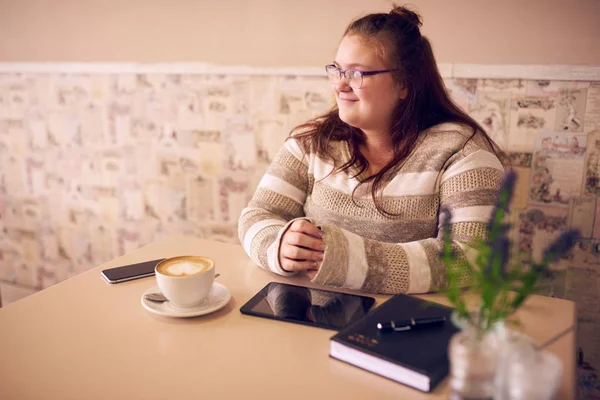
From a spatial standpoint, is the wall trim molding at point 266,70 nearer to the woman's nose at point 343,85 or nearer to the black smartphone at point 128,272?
the woman's nose at point 343,85

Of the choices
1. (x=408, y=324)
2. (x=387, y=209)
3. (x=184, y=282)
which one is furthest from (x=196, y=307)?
(x=387, y=209)

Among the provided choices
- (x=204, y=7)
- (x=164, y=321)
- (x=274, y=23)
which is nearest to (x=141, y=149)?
(x=204, y=7)

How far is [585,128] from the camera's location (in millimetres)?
1533

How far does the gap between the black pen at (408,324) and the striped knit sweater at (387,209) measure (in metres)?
0.21

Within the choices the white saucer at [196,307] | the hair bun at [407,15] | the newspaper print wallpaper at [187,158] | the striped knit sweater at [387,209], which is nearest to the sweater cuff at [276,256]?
the striped knit sweater at [387,209]

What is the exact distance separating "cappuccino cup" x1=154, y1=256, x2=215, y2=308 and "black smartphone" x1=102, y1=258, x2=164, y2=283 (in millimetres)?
158

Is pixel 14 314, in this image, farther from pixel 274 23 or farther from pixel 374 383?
pixel 274 23

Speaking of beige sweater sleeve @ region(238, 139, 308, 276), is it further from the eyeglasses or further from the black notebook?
the black notebook

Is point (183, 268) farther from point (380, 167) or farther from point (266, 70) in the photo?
point (266, 70)

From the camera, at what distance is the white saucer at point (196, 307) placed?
94cm

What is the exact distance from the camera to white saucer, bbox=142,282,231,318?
0.94 metres

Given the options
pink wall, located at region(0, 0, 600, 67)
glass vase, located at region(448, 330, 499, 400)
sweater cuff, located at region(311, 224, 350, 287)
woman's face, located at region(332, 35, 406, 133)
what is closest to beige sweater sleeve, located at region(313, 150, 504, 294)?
sweater cuff, located at region(311, 224, 350, 287)

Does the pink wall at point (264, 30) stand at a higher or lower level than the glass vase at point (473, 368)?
higher

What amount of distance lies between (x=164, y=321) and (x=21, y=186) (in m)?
2.02
